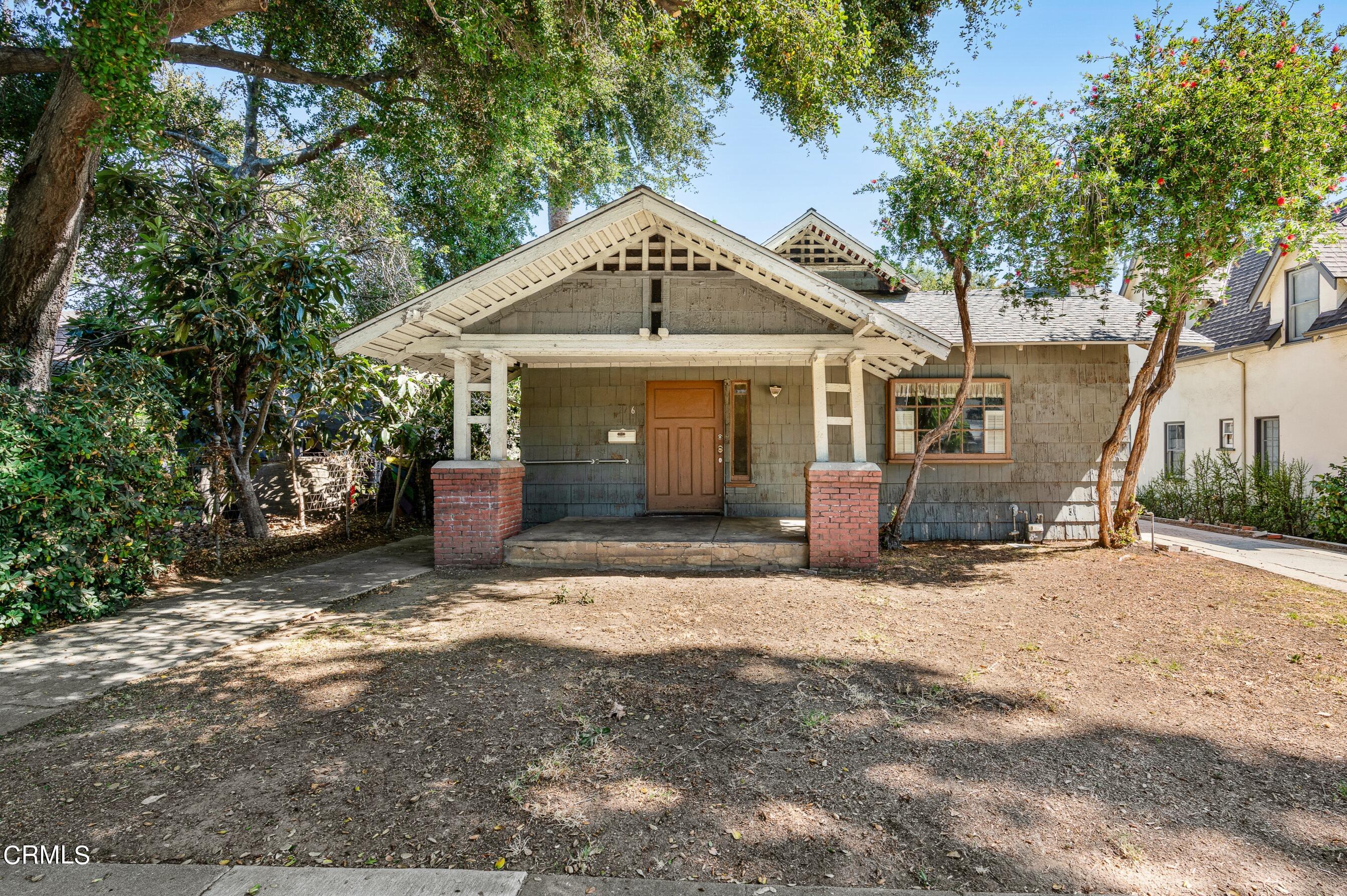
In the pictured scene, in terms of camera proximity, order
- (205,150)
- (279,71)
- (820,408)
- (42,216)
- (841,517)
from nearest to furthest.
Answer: (42,216) < (841,517) < (820,408) < (279,71) < (205,150)

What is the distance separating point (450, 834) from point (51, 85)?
11248 mm

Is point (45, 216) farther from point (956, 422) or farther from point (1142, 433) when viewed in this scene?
point (1142, 433)

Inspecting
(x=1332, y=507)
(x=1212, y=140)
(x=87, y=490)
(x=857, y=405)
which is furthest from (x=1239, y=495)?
(x=87, y=490)

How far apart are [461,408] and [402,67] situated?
563 cm

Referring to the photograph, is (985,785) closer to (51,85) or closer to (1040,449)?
(1040,449)

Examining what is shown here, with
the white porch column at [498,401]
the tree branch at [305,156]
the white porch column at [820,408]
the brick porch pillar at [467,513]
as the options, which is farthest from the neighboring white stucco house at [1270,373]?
the tree branch at [305,156]

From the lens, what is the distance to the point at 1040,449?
31.8ft

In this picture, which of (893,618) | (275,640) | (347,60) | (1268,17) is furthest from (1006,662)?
(347,60)

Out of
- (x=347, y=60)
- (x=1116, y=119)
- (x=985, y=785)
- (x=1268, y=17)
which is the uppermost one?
(x=347, y=60)

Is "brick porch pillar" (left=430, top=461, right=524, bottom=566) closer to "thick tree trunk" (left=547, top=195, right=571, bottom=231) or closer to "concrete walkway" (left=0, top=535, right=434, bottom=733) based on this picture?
"concrete walkway" (left=0, top=535, right=434, bottom=733)

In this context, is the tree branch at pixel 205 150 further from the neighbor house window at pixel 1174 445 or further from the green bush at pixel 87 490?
the neighbor house window at pixel 1174 445

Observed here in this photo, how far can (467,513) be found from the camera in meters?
7.57

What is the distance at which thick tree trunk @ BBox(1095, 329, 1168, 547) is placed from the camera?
8320 millimetres

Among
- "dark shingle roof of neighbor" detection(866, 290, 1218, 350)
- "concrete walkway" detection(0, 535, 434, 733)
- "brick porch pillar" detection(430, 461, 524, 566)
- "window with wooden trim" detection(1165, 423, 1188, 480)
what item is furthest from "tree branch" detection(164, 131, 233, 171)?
"window with wooden trim" detection(1165, 423, 1188, 480)
